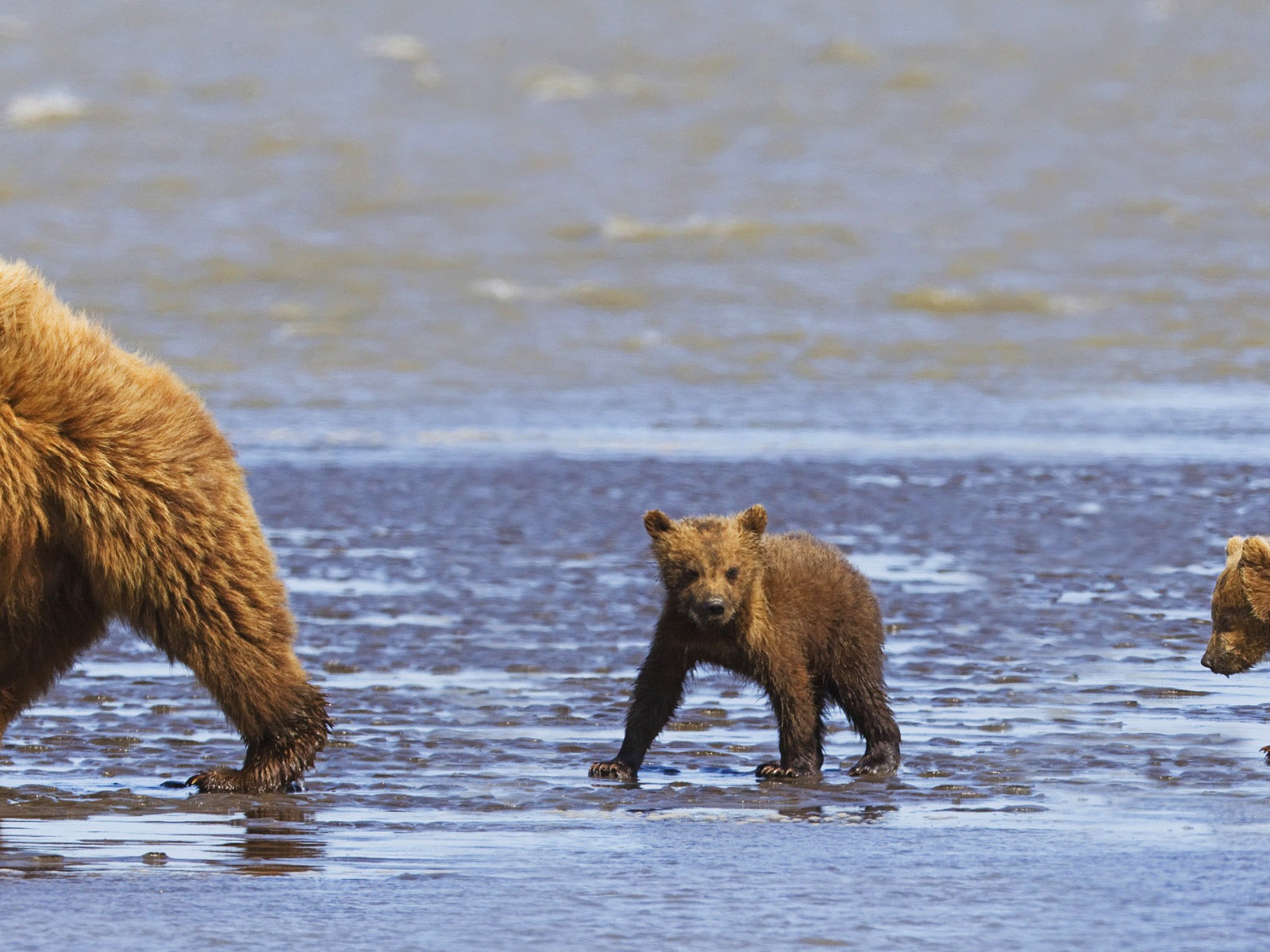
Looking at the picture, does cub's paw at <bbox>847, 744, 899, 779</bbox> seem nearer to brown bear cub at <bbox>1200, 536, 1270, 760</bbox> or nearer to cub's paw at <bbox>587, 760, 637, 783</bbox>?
cub's paw at <bbox>587, 760, 637, 783</bbox>

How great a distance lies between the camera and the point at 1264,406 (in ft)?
57.0

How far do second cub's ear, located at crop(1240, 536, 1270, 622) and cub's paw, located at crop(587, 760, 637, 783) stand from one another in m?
2.06

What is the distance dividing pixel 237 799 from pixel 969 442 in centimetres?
1008

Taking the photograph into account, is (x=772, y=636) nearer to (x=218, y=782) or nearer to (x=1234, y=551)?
(x=1234, y=551)

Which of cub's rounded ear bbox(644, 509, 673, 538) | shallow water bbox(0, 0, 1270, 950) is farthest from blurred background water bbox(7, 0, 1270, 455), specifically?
cub's rounded ear bbox(644, 509, 673, 538)

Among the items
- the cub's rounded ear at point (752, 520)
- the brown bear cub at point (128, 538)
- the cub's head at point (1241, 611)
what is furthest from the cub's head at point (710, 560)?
the cub's head at point (1241, 611)

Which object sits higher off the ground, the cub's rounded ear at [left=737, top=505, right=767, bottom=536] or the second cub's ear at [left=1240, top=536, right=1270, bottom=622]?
the cub's rounded ear at [left=737, top=505, right=767, bottom=536]

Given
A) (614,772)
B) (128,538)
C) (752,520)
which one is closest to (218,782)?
(128,538)

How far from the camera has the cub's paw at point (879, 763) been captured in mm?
6723

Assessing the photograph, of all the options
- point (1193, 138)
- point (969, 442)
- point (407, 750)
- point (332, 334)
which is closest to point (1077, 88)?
point (1193, 138)

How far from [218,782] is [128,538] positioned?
79 cm

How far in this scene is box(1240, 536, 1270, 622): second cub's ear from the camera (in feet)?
23.2

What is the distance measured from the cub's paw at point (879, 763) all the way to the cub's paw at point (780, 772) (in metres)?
0.15

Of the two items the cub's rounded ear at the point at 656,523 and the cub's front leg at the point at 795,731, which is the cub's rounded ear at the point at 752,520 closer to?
the cub's rounded ear at the point at 656,523
